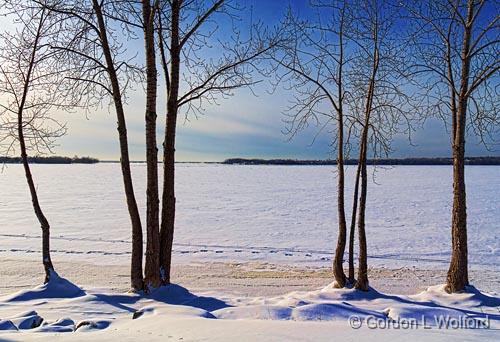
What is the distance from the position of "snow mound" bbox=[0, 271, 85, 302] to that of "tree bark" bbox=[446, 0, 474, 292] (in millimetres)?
7041

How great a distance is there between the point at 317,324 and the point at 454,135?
214 inches

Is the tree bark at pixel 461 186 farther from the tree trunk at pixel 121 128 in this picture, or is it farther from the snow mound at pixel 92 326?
the snow mound at pixel 92 326

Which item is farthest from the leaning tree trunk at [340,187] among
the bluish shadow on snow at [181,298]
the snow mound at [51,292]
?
the snow mound at [51,292]

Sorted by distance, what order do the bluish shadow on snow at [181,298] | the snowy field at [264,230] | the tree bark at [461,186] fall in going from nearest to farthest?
the bluish shadow on snow at [181,298] < the tree bark at [461,186] < the snowy field at [264,230]

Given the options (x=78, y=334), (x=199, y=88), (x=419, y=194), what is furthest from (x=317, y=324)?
(x=419, y=194)

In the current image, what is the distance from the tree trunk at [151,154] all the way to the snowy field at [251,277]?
45 centimetres

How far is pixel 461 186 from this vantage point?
7.70 metres

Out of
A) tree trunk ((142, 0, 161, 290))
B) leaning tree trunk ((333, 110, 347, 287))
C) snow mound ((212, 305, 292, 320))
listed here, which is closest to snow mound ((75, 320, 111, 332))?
snow mound ((212, 305, 292, 320))

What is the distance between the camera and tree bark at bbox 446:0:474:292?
764 centimetres

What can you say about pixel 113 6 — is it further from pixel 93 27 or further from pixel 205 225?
pixel 205 225

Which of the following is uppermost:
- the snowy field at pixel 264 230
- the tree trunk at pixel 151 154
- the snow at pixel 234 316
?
the tree trunk at pixel 151 154

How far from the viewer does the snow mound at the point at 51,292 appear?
23.5ft

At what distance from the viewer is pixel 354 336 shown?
3.70m

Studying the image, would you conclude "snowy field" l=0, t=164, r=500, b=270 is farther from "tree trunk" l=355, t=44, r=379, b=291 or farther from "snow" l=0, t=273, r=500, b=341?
"snow" l=0, t=273, r=500, b=341
